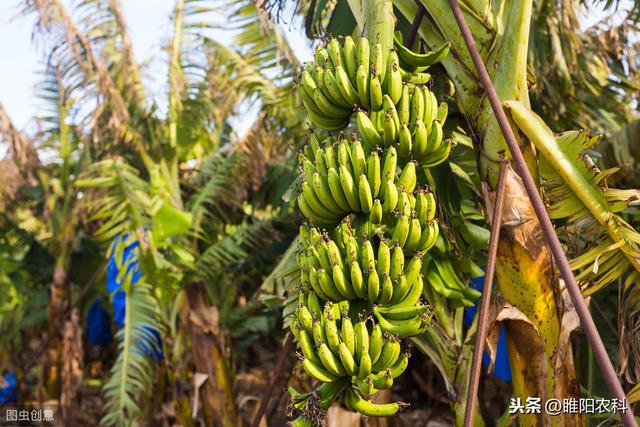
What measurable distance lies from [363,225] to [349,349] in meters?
0.44

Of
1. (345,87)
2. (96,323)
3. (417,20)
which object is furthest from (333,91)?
(96,323)

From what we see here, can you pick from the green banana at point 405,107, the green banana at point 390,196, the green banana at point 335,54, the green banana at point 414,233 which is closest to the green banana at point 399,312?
the green banana at point 414,233

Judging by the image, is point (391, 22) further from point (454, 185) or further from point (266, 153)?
point (266, 153)

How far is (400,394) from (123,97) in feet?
15.3

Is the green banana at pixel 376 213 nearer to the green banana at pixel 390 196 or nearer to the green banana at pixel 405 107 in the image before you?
the green banana at pixel 390 196

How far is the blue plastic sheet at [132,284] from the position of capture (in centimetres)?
479

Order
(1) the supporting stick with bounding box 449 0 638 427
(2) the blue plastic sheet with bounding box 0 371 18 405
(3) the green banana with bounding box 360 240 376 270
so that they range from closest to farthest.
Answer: (1) the supporting stick with bounding box 449 0 638 427 < (3) the green banana with bounding box 360 240 376 270 < (2) the blue plastic sheet with bounding box 0 371 18 405

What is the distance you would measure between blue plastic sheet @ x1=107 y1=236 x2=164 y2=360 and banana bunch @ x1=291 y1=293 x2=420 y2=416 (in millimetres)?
2808

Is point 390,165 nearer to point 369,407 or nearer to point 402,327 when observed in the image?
point 402,327

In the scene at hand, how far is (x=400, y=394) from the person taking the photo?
792 centimetres

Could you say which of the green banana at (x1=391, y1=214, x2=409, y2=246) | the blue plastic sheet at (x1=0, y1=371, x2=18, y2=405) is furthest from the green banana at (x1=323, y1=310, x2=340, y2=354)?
the blue plastic sheet at (x1=0, y1=371, x2=18, y2=405)

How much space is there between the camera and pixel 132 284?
5059 mm

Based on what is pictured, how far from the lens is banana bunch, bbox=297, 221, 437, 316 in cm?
211

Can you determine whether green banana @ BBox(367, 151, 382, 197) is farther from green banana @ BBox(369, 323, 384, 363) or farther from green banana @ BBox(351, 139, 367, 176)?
green banana @ BBox(369, 323, 384, 363)
